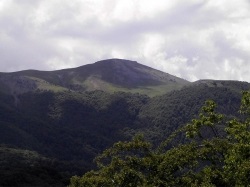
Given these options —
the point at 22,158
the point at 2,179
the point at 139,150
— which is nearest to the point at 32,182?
the point at 2,179

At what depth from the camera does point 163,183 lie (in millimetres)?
23672

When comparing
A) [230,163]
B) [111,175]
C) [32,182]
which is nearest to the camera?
[230,163]

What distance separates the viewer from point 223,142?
2430 centimetres

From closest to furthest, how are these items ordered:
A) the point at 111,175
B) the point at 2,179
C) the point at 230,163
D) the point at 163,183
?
1. the point at 230,163
2. the point at 163,183
3. the point at 111,175
4. the point at 2,179

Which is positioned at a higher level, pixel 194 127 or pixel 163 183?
pixel 194 127

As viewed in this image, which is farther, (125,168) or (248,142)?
(125,168)

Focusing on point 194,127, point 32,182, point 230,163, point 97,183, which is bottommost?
point 32,182

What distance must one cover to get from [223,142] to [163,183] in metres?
4.22

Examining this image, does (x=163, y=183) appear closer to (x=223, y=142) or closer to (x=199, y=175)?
(x=199, y=175)

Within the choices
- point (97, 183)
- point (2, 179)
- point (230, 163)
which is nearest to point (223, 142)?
point (230, 163)

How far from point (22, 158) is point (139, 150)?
17495 cm

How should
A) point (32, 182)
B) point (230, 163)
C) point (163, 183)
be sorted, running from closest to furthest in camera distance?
point (230, 163)
point (163, 183)
point (32, 182)

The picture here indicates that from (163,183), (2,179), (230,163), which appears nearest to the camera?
(230,163)

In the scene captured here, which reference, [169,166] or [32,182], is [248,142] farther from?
[32,182]
